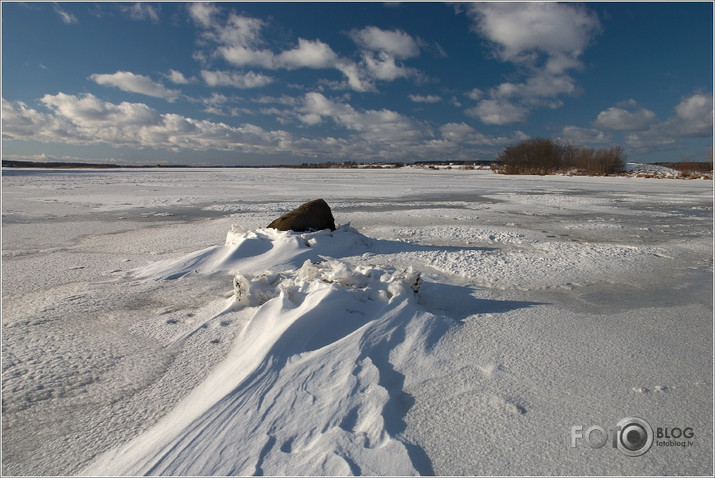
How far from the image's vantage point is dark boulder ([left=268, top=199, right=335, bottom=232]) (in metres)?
6.23

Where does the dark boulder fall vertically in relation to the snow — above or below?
above

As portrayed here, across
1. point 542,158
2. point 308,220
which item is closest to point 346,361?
point 308,220

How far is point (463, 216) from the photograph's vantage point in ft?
30.8

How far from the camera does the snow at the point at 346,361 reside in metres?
1.80

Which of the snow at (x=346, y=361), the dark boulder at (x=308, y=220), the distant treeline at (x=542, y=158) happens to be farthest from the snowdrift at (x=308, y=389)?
the distant treeline at (x=542, y=158)

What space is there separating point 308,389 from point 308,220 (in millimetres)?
4267

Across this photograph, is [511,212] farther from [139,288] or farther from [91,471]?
[91,471]

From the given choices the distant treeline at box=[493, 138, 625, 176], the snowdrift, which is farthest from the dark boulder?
the distant treeline at box=[493, 138, 625, 176]

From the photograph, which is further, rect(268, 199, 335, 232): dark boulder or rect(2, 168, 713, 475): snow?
rect(268, 199, 335, 232): dark boulder

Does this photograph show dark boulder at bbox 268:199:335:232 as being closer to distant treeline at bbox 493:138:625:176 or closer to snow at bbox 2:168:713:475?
snow at bbox 2:168:713:475

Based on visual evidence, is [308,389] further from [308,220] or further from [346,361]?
[308,220]

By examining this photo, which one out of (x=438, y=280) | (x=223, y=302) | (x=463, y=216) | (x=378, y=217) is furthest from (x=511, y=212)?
(x=223, y=302)

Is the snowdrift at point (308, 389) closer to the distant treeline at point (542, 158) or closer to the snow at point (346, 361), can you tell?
the snow at point (346, 361)

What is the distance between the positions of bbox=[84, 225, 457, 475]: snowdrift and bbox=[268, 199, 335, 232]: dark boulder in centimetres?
248
